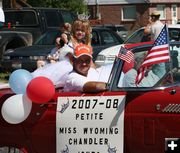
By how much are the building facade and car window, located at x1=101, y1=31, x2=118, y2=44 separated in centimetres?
3158

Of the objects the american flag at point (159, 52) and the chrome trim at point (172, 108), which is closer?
the chrome trim at point (172, 108)

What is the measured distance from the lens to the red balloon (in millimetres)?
4609

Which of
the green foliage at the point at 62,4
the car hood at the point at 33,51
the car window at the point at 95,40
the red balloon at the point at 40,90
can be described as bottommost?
the car hood at the point at 33,51

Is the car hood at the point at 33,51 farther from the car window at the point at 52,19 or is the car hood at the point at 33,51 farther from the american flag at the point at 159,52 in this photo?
the american flag at the point at 159,52

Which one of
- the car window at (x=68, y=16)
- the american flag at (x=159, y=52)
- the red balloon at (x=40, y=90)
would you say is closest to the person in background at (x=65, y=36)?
the red balloon at (x=40, y=90)

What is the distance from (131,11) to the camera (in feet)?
159

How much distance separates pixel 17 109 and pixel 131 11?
4421 centimetres

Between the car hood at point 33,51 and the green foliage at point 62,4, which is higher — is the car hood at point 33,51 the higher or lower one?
the lower one

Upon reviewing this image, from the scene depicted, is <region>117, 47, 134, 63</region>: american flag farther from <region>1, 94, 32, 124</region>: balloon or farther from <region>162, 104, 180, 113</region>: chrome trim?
<region>1, 94, 32, 124</region>: balloon

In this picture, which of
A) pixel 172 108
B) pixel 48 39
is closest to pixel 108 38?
pixel 48 39

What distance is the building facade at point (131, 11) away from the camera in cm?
4725

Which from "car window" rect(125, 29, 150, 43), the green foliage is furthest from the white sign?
the green foliage

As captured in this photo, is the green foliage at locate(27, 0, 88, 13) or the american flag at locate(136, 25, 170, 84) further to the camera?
the green foliage at locate(27, 0, 88, 13)

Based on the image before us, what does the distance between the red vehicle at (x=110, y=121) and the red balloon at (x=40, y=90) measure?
10cm
